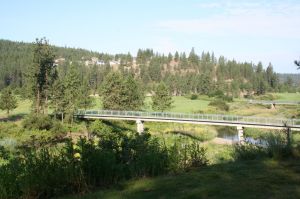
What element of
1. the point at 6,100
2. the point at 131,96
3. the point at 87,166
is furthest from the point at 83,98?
the point at 87,166

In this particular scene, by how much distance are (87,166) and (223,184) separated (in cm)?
259

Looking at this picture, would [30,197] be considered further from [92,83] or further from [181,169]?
[92,83]

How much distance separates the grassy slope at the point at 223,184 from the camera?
19.9 ft

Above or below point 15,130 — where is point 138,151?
above

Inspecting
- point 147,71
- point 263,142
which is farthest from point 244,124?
point 147,71

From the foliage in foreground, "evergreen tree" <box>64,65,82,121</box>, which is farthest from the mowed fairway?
the foliage in foreground

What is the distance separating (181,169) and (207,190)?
2.05m

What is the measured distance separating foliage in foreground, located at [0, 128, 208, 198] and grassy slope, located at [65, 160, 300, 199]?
0.49 meters

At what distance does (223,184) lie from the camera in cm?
672

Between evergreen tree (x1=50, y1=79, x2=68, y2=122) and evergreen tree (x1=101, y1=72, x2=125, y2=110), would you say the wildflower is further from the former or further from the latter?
evergreen tree (x1=101, y1=72, x2=125, y2=110)

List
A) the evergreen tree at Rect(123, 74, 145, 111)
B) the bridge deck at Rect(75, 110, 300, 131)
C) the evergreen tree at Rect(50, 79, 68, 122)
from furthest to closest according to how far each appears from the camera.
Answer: the evergreen tree at Rect(123, 74, 145, 111) < the evergreen tree at Rect(50, 79, 68, 122) < the bridge deck at Rect(75, 110, 300, 131)

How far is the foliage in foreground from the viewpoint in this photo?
21.7 feet

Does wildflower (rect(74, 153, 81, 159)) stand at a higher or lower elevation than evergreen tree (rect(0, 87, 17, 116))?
higher

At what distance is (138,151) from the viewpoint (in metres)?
8.42
